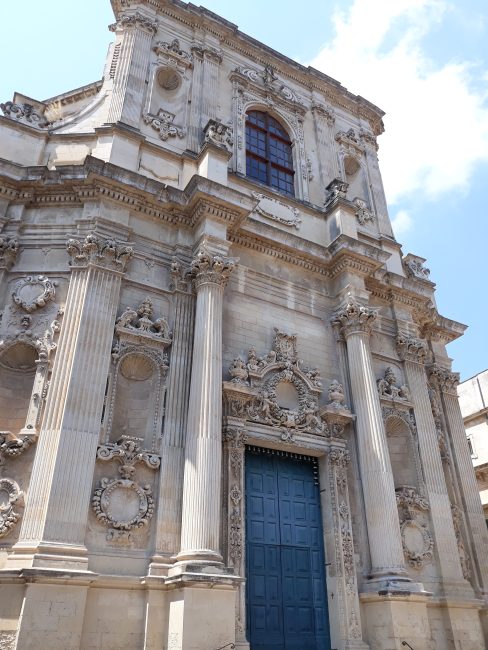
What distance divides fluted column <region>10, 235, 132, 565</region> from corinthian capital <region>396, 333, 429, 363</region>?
735 centimetres

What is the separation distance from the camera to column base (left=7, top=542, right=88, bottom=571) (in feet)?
25.2

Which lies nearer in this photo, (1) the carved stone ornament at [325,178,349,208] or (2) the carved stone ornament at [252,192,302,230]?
(2) the carved stone ornament at [252,192,302,230]

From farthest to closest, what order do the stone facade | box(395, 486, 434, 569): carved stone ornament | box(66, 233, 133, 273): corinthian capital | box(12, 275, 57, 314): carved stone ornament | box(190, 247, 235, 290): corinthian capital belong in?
the stone facade, box(395, 486, 434, 569): carved stone ornament, box(190, 247, 235, 290): corinthian capital, box(66, 233, 133, 273): corinthian capital, box(12, 275, 57, 314): carved stone ornament

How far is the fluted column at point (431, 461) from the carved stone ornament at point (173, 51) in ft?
31.2

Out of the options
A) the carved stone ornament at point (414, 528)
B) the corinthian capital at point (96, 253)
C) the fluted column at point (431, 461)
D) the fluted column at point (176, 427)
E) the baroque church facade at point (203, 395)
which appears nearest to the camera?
the baroque church facade at point (203, 395)

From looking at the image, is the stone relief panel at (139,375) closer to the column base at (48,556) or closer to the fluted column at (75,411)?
the fluted column at (75,411)

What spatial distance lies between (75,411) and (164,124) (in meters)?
7.88

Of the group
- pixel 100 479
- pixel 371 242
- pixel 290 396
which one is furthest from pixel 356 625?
pixel 371 242

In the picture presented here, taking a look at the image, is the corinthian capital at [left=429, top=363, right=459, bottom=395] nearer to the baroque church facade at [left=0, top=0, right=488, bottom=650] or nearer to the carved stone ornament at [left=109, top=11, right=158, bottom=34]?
the baroque church facade at [left=0, top=0, right=488, bottom=650]

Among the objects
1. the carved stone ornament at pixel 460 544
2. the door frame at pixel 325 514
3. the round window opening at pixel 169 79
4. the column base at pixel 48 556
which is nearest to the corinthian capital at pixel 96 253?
the door frame at pixel 325 514

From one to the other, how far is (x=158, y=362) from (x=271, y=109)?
969 centimetres

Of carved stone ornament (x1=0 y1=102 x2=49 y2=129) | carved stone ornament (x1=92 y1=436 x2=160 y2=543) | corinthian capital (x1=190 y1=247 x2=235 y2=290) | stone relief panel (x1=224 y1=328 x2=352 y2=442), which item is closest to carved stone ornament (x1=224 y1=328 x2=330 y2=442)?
stone relief panel (x1=224 y1=328 x2=352 y2=442)

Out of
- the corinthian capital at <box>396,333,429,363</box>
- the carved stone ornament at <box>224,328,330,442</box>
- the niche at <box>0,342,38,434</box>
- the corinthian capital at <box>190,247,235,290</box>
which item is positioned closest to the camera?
the niche at <box>0,342,38,434</box>

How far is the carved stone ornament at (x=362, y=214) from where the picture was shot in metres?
16.2
